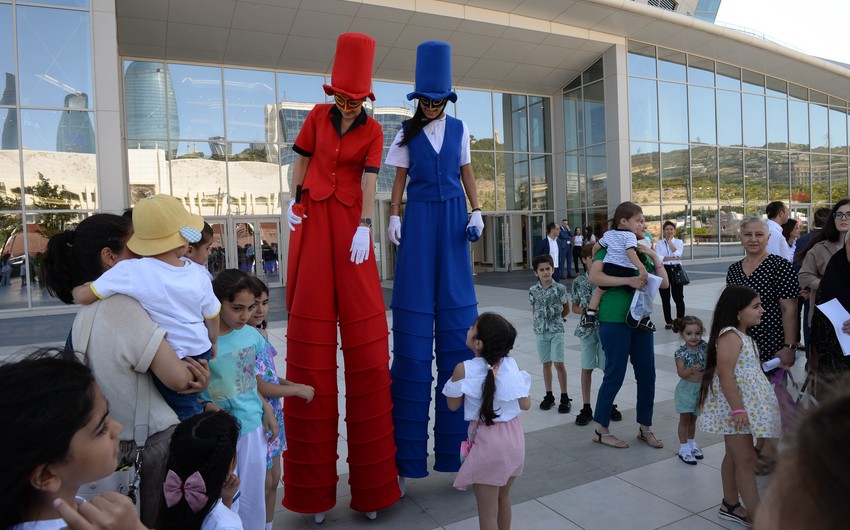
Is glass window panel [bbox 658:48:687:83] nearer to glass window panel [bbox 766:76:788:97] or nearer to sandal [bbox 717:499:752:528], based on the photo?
glass window panel [bbox 766:76:788:97]

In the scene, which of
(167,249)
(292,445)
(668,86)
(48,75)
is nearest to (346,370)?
(292,445)

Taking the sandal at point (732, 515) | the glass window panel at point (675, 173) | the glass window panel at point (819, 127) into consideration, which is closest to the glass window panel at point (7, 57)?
the sandal at point (732, 515)

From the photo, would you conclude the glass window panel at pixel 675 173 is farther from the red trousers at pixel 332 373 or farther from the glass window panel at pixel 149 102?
the red trousers at pixel 332 373

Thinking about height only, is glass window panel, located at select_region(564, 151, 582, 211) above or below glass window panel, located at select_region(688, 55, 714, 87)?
below

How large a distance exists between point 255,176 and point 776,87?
19839 millimetres

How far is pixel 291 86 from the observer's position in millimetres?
16234

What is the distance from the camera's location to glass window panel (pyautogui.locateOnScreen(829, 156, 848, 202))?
24273mm

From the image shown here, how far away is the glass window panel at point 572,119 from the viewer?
19.5m

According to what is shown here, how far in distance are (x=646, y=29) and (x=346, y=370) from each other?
58.8 feet

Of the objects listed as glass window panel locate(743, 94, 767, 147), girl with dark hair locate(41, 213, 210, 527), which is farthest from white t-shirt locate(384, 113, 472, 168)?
glass window panel locate(743, 94, 767, 147)

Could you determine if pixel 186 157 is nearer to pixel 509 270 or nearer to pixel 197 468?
pixel 509 270

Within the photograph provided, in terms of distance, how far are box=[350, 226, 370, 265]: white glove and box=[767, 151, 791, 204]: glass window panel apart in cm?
2323

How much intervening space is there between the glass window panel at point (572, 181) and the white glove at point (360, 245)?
17996 mm

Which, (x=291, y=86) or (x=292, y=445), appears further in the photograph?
(x=291, y=86)
